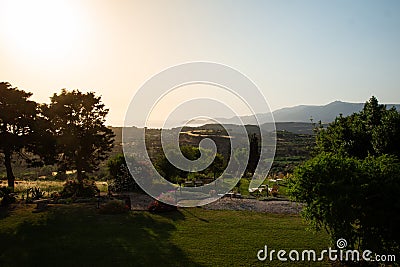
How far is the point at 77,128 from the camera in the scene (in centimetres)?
2148

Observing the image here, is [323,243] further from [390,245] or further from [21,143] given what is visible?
[21,143]

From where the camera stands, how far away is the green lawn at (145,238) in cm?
981

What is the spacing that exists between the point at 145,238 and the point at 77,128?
39.8 ft

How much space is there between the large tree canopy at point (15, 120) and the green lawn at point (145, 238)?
642 cm

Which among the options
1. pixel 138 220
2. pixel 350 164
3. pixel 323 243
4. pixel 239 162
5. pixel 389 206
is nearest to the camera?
pixel 389 206

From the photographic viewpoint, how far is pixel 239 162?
101 ft

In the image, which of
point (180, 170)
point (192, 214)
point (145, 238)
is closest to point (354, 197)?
point (145, 238)

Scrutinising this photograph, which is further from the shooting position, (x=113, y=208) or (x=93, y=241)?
(x=113, y=208)

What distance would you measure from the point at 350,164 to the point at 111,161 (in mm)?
18188

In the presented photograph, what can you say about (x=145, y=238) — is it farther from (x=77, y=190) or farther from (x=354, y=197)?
(x=77, y=190)

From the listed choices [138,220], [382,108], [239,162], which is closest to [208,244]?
[138,220]

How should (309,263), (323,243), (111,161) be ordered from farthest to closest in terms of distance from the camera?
(111,161), (323,243), (309,263)

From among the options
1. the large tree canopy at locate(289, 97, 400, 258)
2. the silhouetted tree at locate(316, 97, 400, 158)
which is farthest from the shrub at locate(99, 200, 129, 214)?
the silhouetted tree at locate(316, 97, 400, 158)

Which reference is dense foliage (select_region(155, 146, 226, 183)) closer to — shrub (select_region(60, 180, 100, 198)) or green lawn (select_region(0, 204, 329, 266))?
shrub (select_region(60, 180, 100, 198))
